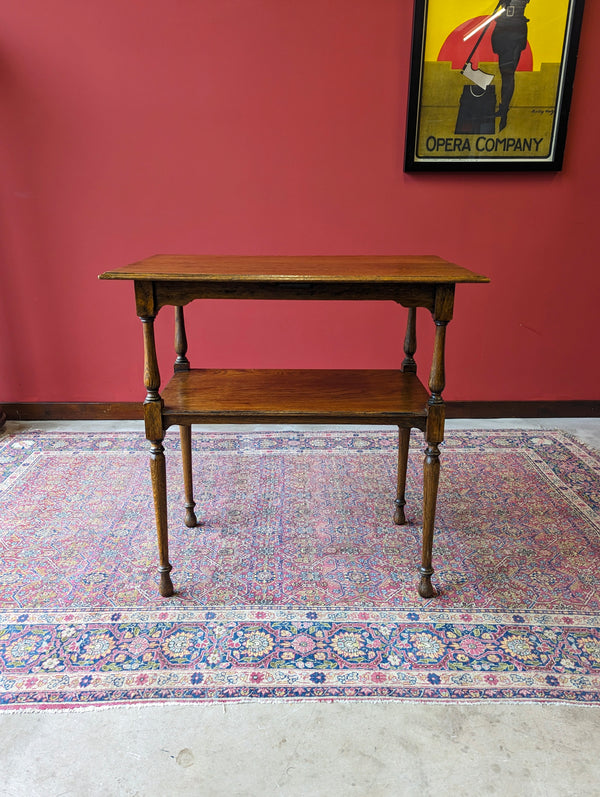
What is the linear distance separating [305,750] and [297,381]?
3.75ft

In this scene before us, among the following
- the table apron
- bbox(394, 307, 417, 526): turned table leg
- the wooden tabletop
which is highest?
the wooden tabletop

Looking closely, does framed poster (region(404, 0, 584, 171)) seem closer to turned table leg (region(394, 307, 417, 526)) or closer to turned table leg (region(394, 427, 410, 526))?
turned table leg (region(394, 307, 417, 526))

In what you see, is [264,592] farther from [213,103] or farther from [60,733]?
[213,103]

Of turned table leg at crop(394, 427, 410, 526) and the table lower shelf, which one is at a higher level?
the table lower shelf

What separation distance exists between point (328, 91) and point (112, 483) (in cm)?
229

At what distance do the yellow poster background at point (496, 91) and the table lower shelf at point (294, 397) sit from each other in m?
1.62

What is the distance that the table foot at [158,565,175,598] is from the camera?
190 cm

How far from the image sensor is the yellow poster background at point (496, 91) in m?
2.87

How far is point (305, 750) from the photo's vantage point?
54.4 inches

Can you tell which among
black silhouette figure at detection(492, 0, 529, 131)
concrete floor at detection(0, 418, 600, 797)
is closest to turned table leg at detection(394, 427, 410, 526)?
concrete floor at detection(0, 418, 600, 797)

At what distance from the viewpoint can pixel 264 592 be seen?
194 cm

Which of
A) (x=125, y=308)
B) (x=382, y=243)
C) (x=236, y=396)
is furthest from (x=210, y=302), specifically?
(x=236, y=396)

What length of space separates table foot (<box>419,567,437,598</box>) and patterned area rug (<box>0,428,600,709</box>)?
3cm

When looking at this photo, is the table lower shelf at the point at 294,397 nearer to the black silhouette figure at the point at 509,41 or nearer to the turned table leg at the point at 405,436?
the turned table leg at the point at 405,436
